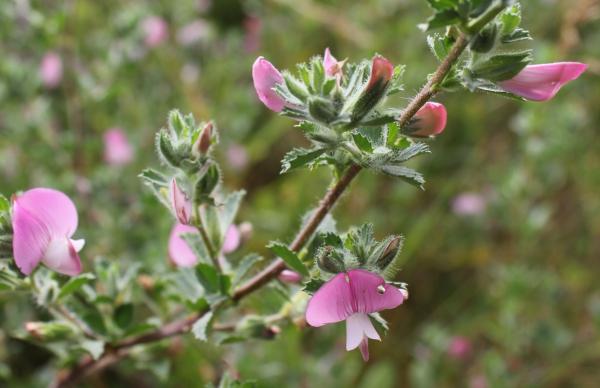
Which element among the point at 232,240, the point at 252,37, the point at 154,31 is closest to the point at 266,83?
the point at 232,240

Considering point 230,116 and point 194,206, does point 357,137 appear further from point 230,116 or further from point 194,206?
point 230,116

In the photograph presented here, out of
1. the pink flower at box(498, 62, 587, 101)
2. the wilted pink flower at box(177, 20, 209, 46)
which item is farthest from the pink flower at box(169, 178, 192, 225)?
the wilted pink flower at box(177, 20, 209, 46)

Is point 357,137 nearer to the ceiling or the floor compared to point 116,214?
nearer to the floor

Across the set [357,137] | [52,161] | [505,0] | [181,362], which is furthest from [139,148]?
[505,0]

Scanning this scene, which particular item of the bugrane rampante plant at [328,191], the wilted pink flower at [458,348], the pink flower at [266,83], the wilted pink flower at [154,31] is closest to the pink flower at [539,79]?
the bugrane rampante plant at [328,191]

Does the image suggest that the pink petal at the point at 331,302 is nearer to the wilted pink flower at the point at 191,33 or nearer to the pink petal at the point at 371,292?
the pink petal at the point at 371,292
